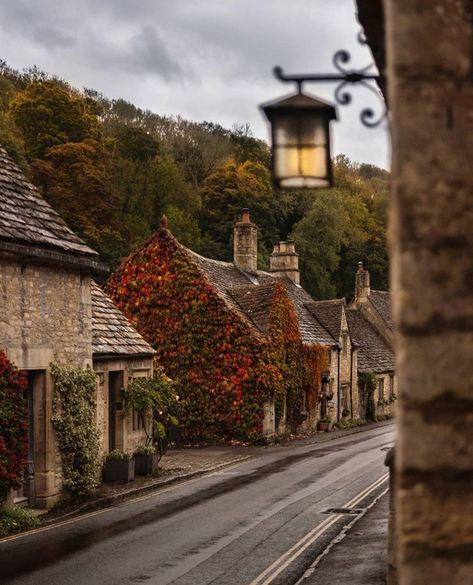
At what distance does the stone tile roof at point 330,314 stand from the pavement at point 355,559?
94.4 ft

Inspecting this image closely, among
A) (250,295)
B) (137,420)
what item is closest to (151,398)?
(137,420)

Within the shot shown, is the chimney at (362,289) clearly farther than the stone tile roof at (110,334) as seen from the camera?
Yes

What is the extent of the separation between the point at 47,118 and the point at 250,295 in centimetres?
2836

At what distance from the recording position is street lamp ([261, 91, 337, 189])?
7.16 m

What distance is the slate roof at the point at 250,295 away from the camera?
36000 millimetres

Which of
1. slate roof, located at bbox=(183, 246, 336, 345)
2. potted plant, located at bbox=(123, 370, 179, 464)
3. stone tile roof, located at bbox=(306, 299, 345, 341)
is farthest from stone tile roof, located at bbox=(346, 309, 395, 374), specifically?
potted plant, located at bbox=(123, 370, 179, 464)

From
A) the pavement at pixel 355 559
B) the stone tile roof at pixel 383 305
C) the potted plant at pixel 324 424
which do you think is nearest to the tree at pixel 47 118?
the stone tile roof at pixel 383 305

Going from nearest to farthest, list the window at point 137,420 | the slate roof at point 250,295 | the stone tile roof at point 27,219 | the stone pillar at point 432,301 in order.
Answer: the stone pillar at point 432,301, the stone tile roof at point 27,219, the window at point 137,420, the slate roof at point 250,295

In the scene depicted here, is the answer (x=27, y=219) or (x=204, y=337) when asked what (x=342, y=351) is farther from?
(x=27, y=219)

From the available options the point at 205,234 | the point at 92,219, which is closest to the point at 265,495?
the point at 92,219

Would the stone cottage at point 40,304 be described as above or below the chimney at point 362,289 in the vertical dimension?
below

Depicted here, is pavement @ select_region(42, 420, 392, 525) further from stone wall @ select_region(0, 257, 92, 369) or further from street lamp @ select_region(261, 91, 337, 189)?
street lamp @ select_region(261, 91, 337, 189)

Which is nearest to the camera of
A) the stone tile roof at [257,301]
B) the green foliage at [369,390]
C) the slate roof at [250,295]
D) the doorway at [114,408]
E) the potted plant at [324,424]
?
the doorway at [114,408]

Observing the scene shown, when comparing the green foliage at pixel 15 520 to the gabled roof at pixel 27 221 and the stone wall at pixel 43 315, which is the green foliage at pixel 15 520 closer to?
the stone wall at pixel 43 315
